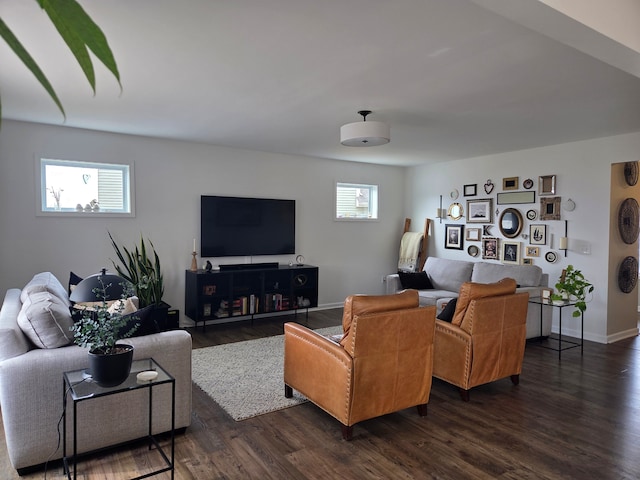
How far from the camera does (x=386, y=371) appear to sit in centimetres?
299

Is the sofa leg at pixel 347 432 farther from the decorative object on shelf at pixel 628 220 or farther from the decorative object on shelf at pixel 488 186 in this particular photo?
the decorative object on shelf at pixel 488 186

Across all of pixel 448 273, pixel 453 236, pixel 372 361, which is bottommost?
pixel 372 361

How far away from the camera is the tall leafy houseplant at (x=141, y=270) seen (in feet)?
17.2

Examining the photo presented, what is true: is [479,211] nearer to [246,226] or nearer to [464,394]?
[246,226]

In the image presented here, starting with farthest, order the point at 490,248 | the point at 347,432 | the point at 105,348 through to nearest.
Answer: the point at 490,248 < the point at 347,432 < the point at 105,348

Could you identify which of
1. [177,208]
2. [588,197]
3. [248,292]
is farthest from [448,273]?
[177,208]

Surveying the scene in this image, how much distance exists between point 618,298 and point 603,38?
185 inches

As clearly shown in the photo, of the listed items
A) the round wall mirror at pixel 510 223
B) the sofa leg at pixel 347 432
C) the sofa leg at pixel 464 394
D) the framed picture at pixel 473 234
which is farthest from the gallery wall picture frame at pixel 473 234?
the sofa leg at pixel 347 432

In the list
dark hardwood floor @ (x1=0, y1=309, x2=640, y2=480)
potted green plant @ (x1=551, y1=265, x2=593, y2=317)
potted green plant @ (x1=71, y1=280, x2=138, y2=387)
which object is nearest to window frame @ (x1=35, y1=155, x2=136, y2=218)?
dark hardwood floor @ (x1=0, y1=309, x2=640, y2=480)

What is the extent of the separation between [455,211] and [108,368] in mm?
5945

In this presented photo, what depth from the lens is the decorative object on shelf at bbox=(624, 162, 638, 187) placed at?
18.1 feet

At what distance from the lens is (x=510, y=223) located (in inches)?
249

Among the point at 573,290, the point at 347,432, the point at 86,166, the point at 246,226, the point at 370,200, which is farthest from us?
the point at 370,200

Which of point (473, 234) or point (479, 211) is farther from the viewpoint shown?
point (473, 234)
